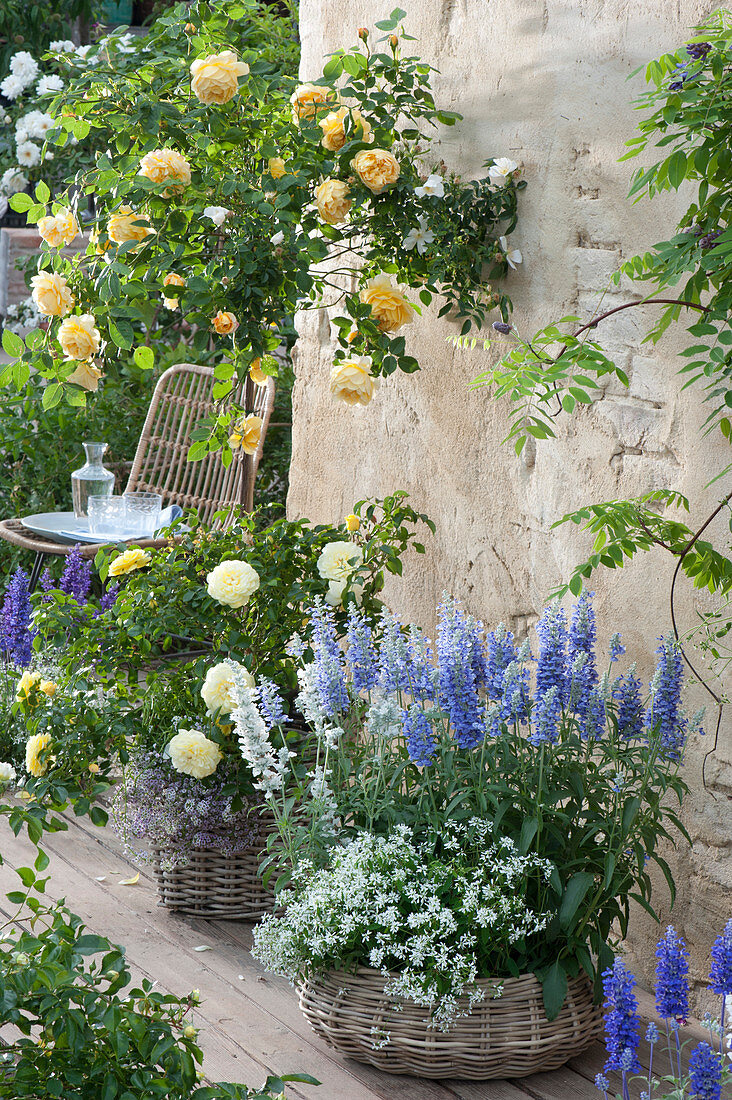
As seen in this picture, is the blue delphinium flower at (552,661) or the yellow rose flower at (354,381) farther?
the yellow rose flower at (354,381)

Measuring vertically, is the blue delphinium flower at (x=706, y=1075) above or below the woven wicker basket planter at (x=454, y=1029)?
above

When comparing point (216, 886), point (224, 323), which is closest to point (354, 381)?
point (224, 323)

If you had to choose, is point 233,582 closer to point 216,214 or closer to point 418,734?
point 418,734

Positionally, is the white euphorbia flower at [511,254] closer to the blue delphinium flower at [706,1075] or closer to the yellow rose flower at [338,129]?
the yellow rose flower at [338,129]

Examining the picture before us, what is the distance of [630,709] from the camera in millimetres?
2178

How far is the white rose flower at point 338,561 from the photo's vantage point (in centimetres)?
267

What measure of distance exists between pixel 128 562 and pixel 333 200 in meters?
0.98

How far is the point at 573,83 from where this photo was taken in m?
2.46

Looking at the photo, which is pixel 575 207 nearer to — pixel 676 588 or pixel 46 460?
pixel 676 588

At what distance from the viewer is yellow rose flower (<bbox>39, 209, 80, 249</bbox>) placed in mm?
2617

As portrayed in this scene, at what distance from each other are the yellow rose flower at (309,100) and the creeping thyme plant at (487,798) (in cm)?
118

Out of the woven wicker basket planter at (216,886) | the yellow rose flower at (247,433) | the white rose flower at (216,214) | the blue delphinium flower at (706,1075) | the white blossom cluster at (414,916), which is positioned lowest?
the woven wicker basket planter at (216,886)

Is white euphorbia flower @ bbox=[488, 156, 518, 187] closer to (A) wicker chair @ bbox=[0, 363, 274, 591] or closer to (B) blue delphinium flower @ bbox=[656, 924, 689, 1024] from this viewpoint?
(B) blue delphinium flower @ bbox=[656, 924, 689, 1024]

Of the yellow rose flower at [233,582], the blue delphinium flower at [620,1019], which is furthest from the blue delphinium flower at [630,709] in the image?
the yellow rose flower at [233,582]
